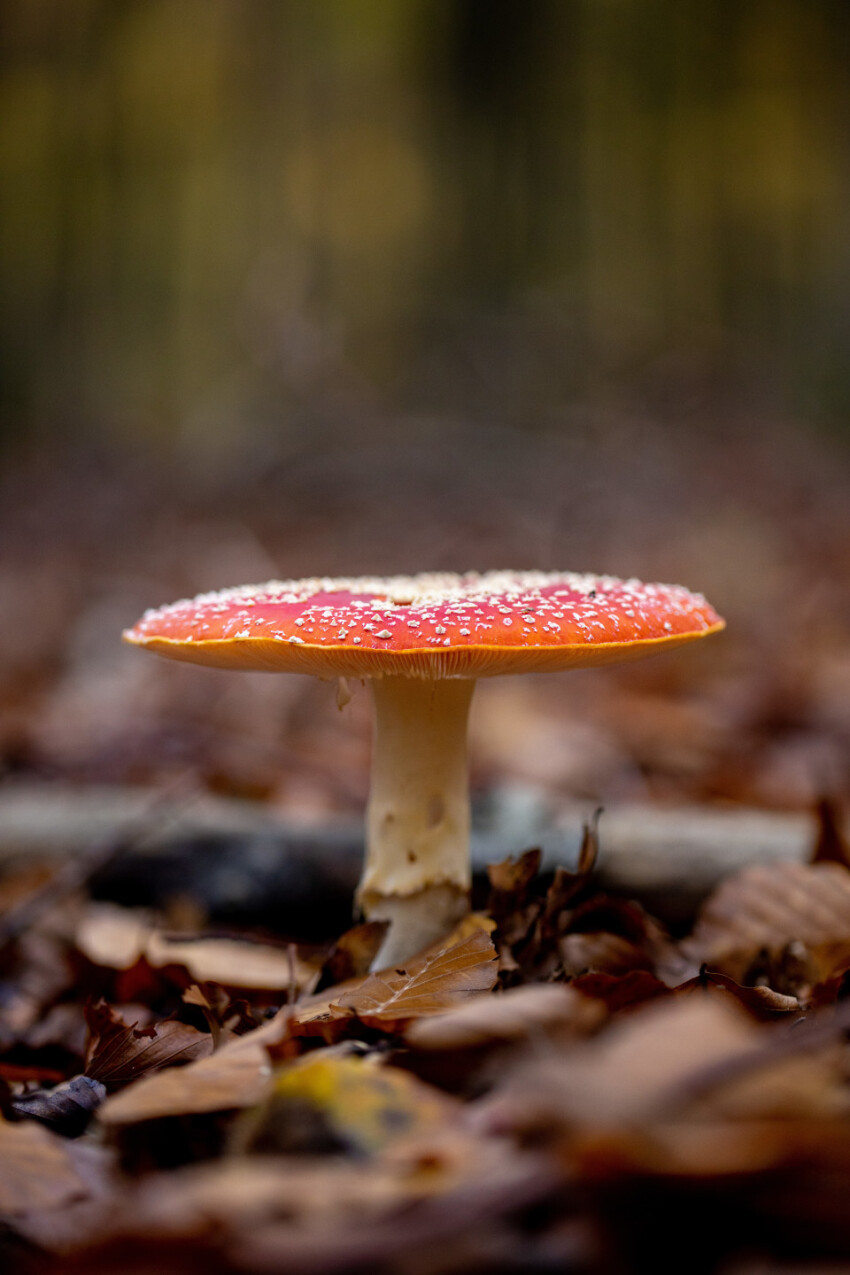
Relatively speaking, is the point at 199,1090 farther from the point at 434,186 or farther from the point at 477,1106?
the point at 434,186

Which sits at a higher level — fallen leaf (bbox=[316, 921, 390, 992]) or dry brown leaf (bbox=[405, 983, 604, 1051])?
dry brown leaf (bbox=[405, 983, 604, 1051])

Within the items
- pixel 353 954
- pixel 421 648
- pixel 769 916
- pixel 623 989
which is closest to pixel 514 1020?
pixel 623 989

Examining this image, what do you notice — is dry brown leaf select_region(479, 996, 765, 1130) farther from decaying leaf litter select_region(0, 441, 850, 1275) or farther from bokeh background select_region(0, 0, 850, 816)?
bokeh background select_region(0, 0, 850, 816)

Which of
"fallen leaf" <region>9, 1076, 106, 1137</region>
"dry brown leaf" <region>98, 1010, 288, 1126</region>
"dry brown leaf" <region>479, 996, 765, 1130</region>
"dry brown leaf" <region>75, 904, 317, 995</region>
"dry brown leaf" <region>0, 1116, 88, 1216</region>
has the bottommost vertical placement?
"dry brown leaf" <region>75, 904, 317, 995</region>

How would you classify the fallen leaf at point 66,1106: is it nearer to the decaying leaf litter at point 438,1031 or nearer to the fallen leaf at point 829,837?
the decaying leaf litter at point 438,1031

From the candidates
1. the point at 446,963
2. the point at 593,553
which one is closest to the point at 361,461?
the point at 593,553

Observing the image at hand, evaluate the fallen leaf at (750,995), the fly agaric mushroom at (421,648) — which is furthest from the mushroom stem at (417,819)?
the fallen leaf at (750,995)

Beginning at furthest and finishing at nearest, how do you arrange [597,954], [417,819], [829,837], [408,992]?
[829,837] → [417,819] → [597,954] → [408,992]

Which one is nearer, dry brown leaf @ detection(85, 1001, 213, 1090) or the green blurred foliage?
dry brown leaf @ detection(85, 1001, 213, 1090)

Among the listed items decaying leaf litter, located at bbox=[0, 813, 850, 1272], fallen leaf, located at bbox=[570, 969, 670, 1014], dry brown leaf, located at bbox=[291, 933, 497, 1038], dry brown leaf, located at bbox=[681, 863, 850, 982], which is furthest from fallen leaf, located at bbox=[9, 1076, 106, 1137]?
dry brown leaf, located at bbox=[681, 863, 850, 982]
